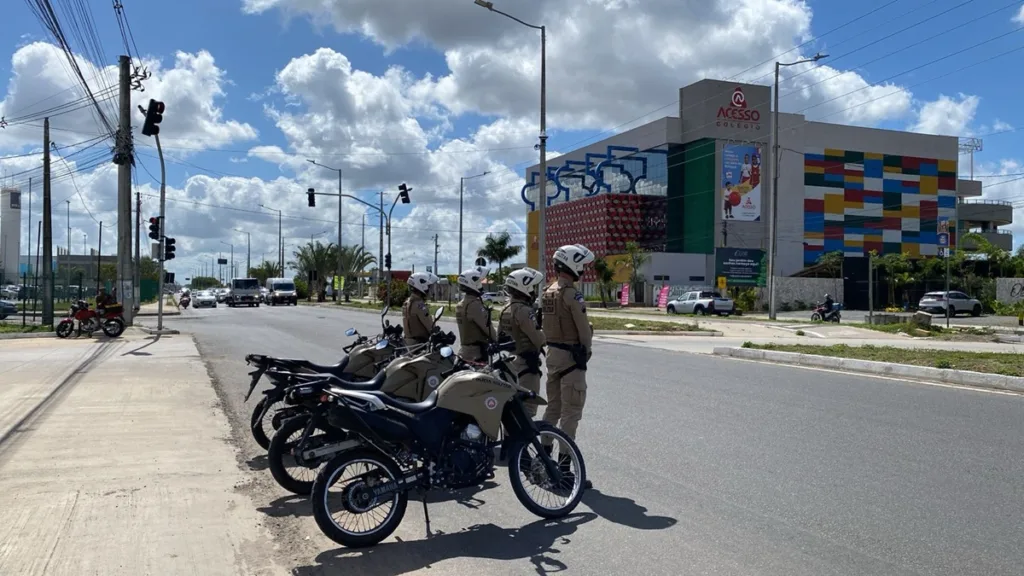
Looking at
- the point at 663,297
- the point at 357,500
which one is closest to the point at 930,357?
the point at 357,500

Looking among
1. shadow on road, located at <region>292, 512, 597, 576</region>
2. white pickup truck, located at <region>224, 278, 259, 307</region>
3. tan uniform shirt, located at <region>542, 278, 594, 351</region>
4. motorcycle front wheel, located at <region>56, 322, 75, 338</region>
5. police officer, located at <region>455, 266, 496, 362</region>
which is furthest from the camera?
white pickup truck, located at <region>224, 278, 259, 307</region>

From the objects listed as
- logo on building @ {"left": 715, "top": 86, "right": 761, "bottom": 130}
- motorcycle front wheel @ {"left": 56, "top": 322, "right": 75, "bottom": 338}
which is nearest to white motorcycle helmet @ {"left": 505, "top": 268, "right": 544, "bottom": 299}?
motorcycle front wheel @ {"left": 56, "top": 322, "right": 75, "bottom": 338}

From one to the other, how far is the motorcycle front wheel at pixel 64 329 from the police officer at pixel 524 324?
21.0 m

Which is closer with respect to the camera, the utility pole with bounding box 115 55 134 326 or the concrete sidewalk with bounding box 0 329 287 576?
the concrete sidewalk with bounding box 0 329 287 576

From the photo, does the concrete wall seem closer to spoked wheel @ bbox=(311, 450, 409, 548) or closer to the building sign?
the building sign

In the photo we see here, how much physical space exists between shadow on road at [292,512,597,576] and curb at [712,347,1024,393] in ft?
31.3

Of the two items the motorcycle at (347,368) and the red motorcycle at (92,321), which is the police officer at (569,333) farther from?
the red motorcycle at (92,321)

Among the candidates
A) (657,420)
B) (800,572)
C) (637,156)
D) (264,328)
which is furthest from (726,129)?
(800,572)

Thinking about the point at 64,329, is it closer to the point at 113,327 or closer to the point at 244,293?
the point at 113,327

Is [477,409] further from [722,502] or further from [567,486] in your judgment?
[722,502]

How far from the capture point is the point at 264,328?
29484mm

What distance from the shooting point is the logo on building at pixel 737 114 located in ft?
240

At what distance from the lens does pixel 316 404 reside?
234 inches

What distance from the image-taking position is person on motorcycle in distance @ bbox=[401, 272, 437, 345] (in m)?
8.94
